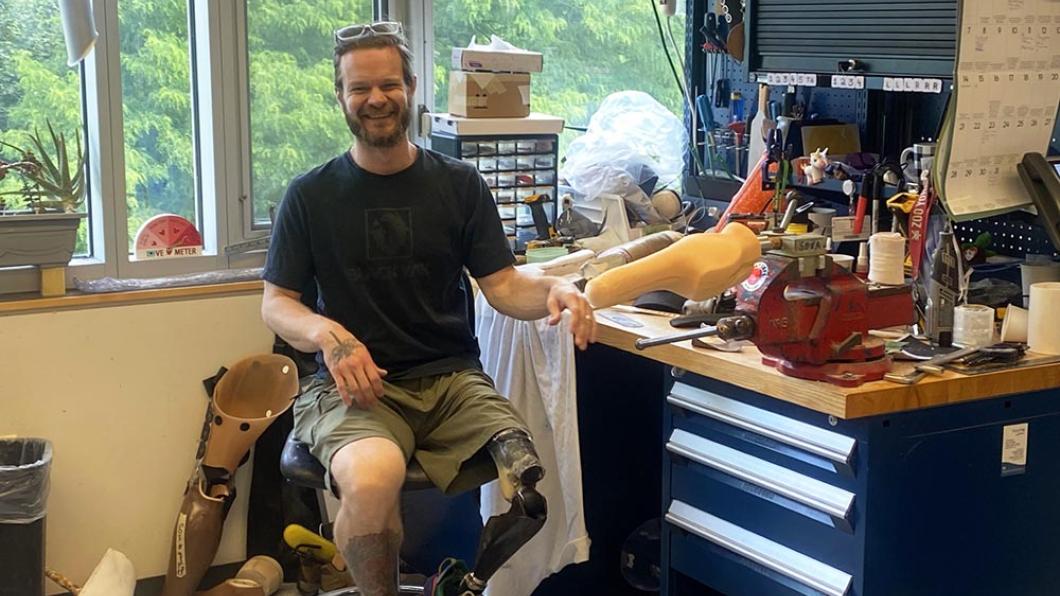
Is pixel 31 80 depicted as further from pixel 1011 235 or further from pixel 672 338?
pixel 1011 235

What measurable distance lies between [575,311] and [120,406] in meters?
1.32

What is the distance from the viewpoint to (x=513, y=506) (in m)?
2.31

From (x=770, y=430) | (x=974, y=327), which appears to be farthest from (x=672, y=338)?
(x=974, y=327)

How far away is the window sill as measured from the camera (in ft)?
9.38

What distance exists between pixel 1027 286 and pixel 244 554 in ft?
6.36

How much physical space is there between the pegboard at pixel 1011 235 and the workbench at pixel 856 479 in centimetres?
41

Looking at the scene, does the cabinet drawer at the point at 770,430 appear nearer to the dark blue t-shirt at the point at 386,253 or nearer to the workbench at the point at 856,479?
the workbench at the point at 856,479

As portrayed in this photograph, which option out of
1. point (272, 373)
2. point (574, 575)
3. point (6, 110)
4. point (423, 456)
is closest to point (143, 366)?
point (272, 373)

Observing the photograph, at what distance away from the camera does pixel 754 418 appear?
90.5 inches

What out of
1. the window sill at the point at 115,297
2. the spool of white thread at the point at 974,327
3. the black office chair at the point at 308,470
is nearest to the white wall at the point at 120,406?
the window sill at the point at 115,297

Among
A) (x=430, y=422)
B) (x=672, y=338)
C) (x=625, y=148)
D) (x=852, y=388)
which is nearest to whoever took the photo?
(x=852, y=388)

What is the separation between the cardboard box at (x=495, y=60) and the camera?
10.6ft

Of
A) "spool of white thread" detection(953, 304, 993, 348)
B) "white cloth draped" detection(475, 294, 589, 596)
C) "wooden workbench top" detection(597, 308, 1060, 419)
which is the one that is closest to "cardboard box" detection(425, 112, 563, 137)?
"white cloth draped" detection(475, 294, 589, 596)

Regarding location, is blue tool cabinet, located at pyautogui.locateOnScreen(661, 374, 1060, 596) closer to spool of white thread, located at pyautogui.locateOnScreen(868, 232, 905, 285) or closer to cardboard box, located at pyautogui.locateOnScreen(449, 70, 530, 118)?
spool of white thread, located at pyautogui.locateOnScreen(868, 232, 905, 285)
